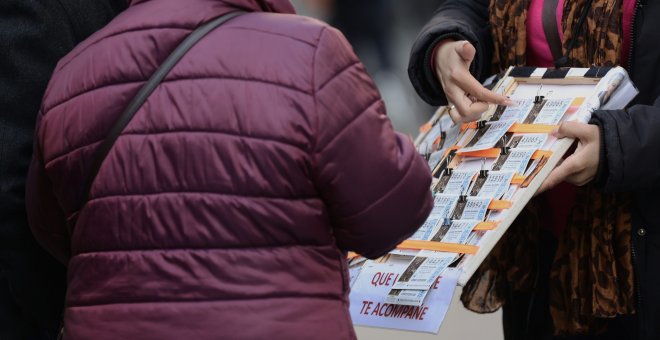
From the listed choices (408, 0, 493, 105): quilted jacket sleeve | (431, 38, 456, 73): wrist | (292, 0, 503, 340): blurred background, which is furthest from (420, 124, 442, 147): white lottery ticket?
(292, 0, 503, 340): blurred background

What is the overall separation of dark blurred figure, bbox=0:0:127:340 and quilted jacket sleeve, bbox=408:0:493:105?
863mm

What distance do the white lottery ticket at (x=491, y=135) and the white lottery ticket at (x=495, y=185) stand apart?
3.8 inches

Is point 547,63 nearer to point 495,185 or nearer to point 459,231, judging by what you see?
point 495,185

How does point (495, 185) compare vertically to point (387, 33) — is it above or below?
above

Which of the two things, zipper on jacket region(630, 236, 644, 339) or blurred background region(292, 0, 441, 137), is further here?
blurred background region(292, 0, 441, 137)

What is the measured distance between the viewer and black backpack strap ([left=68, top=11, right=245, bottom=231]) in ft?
5.51

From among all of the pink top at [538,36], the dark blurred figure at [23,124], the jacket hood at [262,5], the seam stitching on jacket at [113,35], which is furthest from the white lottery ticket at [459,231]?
the dark blurred figure at [23,124]

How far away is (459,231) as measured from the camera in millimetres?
2164

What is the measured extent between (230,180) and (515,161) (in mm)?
832

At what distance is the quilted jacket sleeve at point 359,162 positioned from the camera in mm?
1664

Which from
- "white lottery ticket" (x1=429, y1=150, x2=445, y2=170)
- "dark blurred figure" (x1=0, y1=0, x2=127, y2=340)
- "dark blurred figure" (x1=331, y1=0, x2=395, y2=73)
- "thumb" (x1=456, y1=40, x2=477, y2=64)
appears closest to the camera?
"dark blurred figure" (x1=0, y1=0, x2=127, y2=340)

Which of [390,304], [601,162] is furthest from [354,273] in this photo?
[601,162]

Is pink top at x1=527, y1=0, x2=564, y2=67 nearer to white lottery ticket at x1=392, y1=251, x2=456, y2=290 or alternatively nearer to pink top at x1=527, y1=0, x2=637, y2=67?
pink top at x1=527, y1=0, x2=637, y2=67

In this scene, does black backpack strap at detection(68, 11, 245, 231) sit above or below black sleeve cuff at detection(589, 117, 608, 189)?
above
